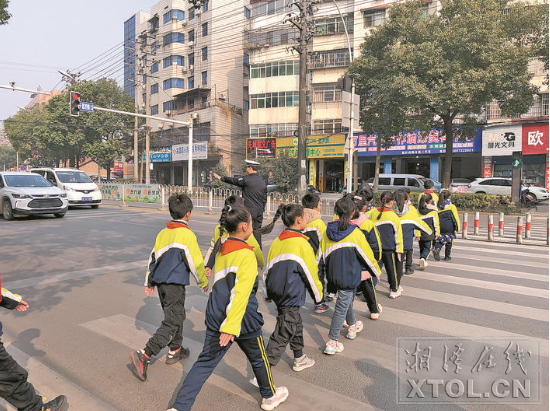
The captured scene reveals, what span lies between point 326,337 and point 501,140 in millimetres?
26933

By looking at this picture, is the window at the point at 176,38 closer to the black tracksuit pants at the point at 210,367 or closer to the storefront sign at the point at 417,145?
the storefront sign at the point at 417,145

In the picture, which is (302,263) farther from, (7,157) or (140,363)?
(7,157)

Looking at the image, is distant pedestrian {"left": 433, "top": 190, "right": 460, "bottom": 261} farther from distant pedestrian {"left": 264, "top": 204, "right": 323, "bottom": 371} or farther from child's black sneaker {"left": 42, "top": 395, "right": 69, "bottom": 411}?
child's black sneaker {"left": 42, "top": 395, "right": 69, "bottom": 411}

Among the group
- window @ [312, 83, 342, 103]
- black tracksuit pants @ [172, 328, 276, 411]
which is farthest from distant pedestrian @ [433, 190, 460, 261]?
window @ [312, 83, 342, 103]

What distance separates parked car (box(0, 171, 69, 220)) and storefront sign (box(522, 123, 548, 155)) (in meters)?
26.2

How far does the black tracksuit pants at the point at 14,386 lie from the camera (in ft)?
8.30

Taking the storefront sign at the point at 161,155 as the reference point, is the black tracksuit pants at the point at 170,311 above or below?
below

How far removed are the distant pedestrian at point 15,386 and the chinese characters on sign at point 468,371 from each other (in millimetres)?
2512

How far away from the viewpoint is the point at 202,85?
4206 centimetres

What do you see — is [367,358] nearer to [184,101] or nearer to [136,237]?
[136,237]

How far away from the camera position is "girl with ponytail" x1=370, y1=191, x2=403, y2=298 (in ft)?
17.7

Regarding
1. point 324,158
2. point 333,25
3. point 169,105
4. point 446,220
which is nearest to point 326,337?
point 446,220

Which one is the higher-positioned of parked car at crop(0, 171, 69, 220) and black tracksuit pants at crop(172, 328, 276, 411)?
parked car at crop(0, 171, 69, 220)

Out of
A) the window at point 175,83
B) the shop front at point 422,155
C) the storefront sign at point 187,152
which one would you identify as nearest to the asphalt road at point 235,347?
the shop front at point 422,155
